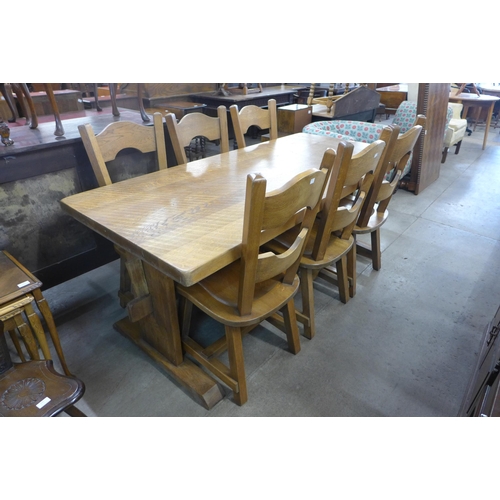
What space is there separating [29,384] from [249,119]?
202cm

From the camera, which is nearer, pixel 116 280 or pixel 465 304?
pixel 465 304

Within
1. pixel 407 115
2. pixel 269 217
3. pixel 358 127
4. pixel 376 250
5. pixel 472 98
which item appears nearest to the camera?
pixel 269 217

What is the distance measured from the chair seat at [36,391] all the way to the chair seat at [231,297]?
1.72 feet

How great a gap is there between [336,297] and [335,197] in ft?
2.95

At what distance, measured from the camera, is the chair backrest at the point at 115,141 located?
163 cm

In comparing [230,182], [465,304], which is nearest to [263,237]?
[230,182]

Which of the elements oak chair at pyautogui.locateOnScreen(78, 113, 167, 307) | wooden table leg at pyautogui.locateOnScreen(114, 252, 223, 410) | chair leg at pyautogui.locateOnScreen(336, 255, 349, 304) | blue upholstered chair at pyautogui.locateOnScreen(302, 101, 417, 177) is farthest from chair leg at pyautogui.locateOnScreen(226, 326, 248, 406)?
blue upholstered chair at pyautogui.locateOnScreen(302, 101, 417, 177)

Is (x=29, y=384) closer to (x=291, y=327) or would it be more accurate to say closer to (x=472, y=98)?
(x=291, y=327)

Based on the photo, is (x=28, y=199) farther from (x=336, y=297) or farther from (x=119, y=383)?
(x=336, y=297)

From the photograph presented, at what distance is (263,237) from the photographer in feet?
4.03

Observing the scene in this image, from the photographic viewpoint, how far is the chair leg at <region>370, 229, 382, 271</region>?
232 centimetres

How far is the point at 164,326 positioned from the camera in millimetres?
1584

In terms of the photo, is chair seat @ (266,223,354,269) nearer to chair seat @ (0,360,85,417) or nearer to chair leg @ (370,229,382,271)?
chair leg @ (370,229,382,271)

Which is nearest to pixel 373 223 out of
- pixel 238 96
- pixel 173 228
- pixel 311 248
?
pixel 311 248
